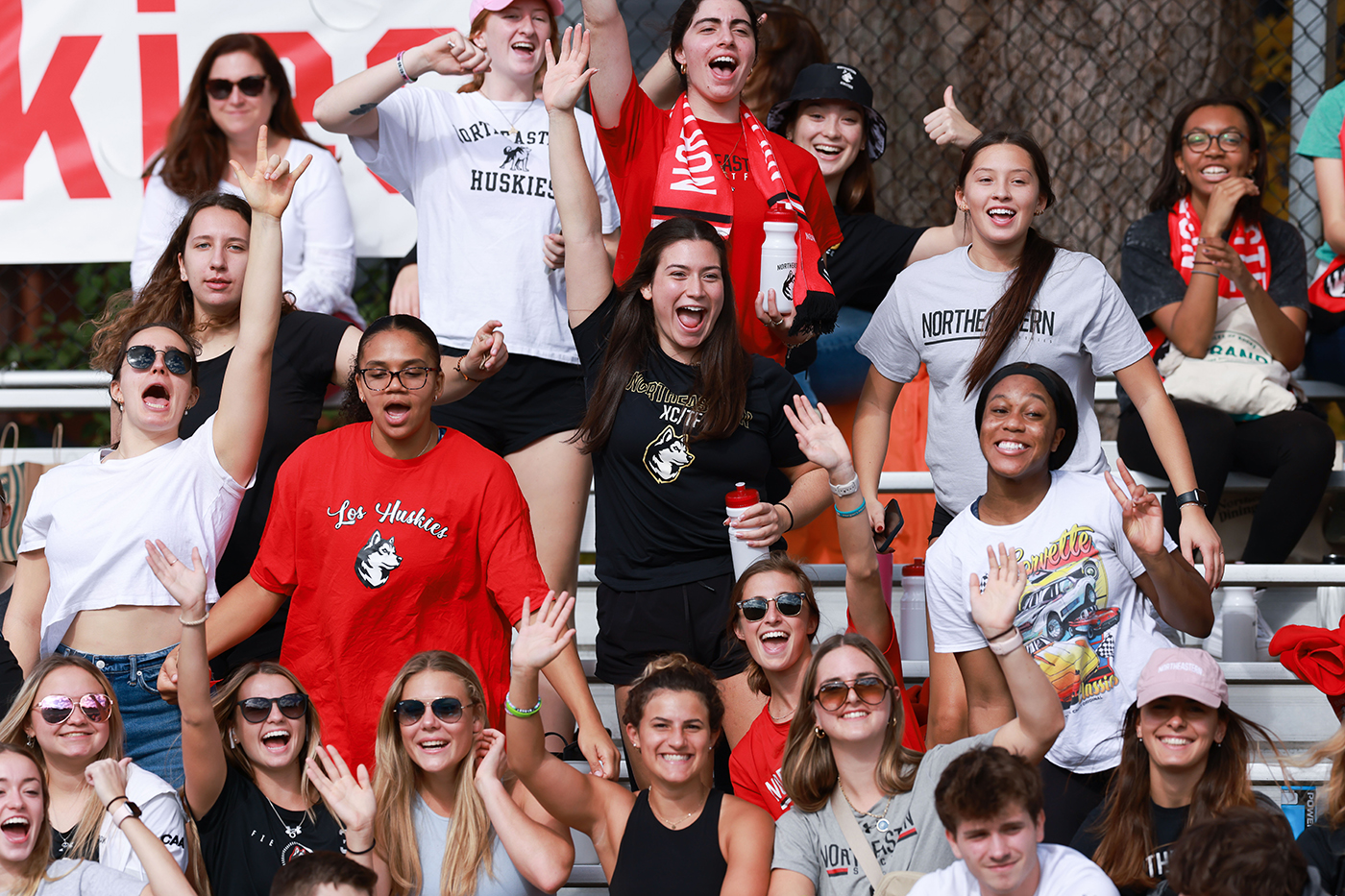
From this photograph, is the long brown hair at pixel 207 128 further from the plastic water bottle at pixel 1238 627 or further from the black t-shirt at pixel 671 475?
the plastic water bottle at pixel 1238 627

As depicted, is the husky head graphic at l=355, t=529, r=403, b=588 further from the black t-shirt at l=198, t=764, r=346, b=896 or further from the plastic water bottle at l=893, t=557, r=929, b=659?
the plastic water bottle at l=893, t=557, r=929, b=659

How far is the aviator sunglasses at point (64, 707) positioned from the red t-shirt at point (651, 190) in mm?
1786

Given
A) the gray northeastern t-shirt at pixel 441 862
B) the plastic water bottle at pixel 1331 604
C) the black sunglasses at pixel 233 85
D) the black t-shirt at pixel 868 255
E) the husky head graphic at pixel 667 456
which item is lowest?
the gray northeastern t-shirt at pixel 441 862

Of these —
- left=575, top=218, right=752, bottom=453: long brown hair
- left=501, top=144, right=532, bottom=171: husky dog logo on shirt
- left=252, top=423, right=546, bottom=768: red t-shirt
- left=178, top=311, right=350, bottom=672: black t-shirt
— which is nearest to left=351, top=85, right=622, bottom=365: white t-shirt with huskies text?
left=501, top=144, right=532, bottom=171: husky dog logo on shirt

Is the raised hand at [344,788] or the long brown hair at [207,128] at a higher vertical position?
the long brown hair at [207,128]

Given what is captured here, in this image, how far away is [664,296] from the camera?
3723 mm

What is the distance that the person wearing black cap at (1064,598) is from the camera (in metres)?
3.34

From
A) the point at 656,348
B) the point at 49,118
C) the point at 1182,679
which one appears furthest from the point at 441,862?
the point at 49,118

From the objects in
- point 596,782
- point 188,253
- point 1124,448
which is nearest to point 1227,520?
point 1124,448

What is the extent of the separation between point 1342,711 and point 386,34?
4374 mm

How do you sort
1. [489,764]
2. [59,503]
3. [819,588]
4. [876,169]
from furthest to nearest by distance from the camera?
[876,169] < [819,588] < [59,503] < [489,764]

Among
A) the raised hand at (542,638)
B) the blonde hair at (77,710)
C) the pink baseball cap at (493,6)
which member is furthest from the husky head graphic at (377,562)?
the pink baseball cap at (493,6)

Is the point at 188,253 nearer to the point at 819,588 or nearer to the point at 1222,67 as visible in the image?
the point at 819,588

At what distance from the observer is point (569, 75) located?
3.86m
